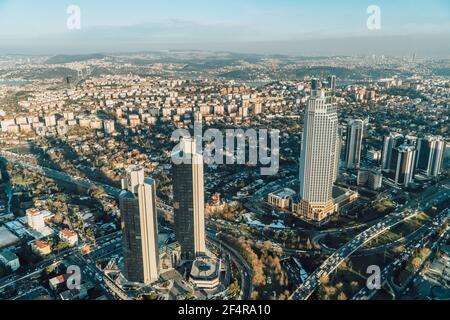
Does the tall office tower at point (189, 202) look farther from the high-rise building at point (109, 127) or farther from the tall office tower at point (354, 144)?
the high-rise building at point (109, 127)

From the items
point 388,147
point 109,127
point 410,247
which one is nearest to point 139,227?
point 410,247

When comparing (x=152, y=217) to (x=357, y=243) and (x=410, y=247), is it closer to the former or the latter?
(x=357, y=243)

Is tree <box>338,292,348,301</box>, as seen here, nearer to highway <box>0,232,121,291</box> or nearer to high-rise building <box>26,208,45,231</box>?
highway <box>0,232,121,291</box>

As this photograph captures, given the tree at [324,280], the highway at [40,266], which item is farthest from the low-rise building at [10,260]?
the tree at [324,280]

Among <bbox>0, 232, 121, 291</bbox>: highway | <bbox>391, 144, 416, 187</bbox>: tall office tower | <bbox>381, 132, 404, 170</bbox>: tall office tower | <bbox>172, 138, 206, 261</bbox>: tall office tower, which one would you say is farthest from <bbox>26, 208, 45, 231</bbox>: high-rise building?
<bbox>381, 132, 404, 170</bbox>: tall office tower

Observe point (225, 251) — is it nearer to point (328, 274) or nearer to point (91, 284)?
point (328, 274)

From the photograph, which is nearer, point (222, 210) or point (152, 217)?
point (152, 217)
